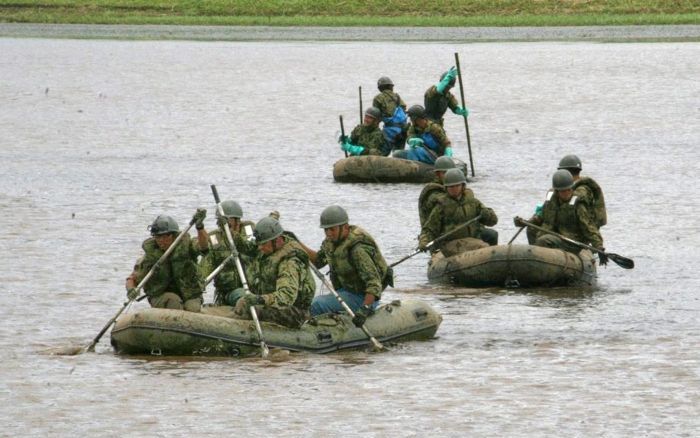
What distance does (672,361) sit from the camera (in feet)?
64.0

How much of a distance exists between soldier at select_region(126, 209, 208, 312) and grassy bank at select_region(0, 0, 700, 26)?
51.9 meters

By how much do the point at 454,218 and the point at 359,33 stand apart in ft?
166

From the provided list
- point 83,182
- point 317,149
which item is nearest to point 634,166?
point 317,149

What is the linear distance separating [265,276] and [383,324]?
155 centimetres

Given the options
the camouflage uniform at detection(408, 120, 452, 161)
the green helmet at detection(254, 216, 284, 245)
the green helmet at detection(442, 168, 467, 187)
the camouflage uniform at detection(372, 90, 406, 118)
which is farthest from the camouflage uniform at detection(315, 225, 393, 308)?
the camouflage uniform at detection(372, 90, 406, 118)

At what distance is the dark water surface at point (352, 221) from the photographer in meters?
17.5

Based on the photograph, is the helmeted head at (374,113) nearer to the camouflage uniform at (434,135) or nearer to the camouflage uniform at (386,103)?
the camouflage uniform at (386,103)

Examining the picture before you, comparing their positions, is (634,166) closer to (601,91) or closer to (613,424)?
(601,91)

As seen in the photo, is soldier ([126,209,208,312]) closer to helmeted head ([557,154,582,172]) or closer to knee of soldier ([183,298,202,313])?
knee of soldier ([183,298,202,313])

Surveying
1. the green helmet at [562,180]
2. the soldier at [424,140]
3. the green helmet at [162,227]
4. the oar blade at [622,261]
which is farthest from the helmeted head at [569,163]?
the soldier at [424,140]

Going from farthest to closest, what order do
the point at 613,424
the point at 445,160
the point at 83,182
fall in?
the point at 83,182, the point at 445,160, the point at 613,424

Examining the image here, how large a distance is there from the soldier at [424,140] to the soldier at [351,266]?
12.8 m

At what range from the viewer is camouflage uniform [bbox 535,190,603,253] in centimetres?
2422

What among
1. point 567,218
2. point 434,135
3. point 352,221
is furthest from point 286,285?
point 434,135
